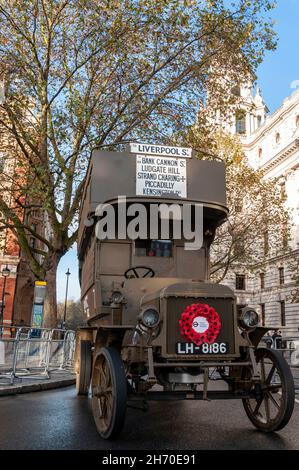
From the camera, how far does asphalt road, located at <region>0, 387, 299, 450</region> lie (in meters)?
5.00

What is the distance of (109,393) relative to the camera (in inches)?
210

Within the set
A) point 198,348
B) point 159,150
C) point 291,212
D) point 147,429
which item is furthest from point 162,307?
point 291,212

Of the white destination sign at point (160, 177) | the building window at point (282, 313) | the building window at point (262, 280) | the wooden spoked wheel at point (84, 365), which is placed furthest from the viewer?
the building window at point (262, 280)

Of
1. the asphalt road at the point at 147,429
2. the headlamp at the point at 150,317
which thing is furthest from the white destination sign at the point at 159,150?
the asphalt road at the point at 147,429

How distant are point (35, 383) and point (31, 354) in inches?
49.4

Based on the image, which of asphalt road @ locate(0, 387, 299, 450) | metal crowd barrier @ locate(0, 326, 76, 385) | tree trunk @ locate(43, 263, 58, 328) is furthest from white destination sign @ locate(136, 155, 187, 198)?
tree trunk @ locate(43, 263, 58, 328)

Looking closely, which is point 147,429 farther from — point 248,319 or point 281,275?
point 281,275

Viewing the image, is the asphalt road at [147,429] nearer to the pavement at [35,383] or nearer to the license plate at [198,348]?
the license plate at [198,348]

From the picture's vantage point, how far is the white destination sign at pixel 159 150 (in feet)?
25.9

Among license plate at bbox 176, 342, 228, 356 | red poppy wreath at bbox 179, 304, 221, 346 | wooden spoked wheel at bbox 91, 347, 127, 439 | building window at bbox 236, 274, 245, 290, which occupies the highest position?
building window at bbox 236, 274, 245, 290

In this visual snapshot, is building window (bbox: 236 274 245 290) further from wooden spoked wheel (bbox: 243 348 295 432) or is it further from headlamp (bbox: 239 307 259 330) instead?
headlamp (bbox: 239 307 259 330)

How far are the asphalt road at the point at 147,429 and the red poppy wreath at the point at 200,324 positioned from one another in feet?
3.68

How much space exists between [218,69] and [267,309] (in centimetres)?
3790

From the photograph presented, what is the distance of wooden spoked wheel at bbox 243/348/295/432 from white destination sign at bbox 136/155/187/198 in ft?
10.0
